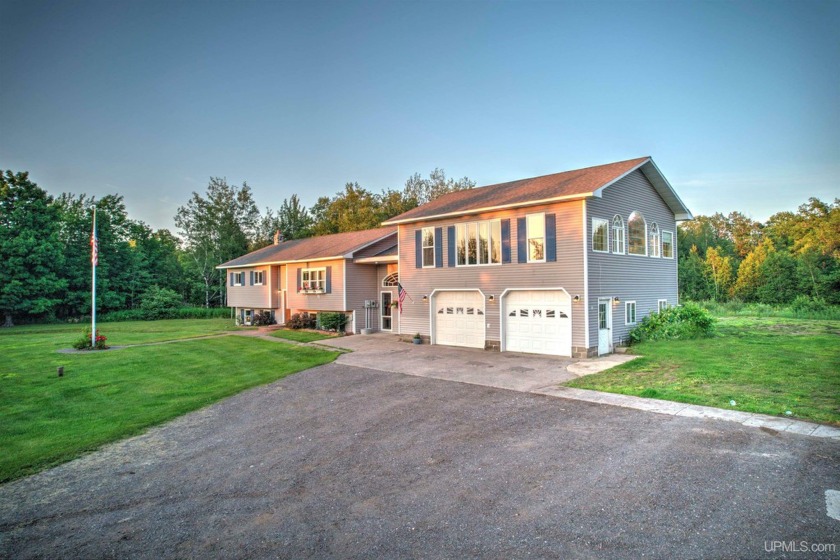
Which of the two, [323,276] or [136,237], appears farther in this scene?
[136,237]

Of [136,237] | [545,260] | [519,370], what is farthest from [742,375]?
[136,237]

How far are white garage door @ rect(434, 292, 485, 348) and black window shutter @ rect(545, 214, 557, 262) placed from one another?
3.20m

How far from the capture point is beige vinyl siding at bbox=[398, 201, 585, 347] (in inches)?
555

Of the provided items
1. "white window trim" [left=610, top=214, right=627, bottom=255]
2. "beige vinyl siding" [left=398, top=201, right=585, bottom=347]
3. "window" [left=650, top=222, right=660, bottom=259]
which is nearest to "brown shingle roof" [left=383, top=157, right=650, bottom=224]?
"beige vinyl siding" [left=398, top=201, right=585, bottom=347]

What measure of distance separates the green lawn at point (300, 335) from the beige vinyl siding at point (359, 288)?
190 cm

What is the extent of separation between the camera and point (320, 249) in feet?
84.8

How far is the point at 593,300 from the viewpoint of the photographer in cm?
1416

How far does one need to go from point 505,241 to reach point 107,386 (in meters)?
12.9

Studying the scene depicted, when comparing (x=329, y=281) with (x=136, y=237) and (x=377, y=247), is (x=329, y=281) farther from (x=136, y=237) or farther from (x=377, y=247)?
(x=136, y=237)

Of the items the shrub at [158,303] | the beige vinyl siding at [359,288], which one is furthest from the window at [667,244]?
the shrub at [158,303]

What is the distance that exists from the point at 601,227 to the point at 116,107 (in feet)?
66.1

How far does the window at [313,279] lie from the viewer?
A: 24.0 meters

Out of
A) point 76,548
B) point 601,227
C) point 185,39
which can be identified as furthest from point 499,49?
point 76,548

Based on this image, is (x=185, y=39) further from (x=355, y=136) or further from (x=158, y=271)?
(x=158, y=271)
